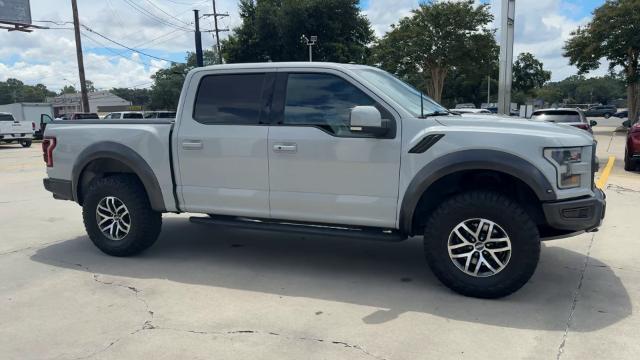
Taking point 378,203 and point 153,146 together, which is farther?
point 153,146

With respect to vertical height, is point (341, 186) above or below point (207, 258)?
above

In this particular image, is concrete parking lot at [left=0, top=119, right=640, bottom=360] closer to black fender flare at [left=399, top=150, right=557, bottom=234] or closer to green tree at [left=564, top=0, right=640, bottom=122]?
black fender flare at [left=399, top=150, right=557, bottom=234]

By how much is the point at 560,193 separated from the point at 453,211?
2.64 feet

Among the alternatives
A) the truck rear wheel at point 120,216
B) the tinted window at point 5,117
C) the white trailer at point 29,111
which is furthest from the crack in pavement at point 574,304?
the white trailer at point 29,111

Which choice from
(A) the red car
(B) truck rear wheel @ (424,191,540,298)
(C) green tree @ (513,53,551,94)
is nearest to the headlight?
(B) truck rear wheel @ (424,191,540,298)

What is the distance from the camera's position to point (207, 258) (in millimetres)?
5582

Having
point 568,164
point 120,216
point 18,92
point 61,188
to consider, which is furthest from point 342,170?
point 18,92

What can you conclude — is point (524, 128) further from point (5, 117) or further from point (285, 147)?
point (5, 117)

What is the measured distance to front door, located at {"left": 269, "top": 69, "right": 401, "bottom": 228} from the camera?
4422 mm

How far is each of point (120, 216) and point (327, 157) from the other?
242 centimetres

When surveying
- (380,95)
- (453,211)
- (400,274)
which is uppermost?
(380,95)

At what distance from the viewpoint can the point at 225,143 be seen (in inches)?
194

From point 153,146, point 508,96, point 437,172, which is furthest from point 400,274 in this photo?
point 508,96

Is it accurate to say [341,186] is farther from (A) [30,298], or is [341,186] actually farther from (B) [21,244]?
(B) [21,244]
